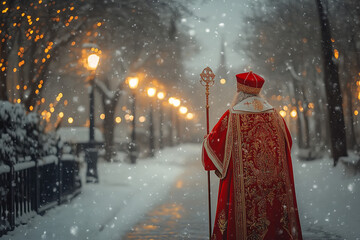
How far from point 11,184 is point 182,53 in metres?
27.5

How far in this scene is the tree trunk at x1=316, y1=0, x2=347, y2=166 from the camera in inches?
627

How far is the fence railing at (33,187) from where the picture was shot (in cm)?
841

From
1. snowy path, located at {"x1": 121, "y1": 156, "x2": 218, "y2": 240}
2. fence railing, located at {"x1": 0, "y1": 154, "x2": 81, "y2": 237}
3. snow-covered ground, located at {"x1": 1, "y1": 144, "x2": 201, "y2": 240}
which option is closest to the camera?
fence railing, located at {"x1": 0, "y1": 154, "x2": 81, "y2": 237}

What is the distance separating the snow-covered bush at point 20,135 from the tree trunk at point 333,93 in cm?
898

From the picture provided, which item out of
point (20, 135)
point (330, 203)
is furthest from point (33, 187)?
point (330, 203)

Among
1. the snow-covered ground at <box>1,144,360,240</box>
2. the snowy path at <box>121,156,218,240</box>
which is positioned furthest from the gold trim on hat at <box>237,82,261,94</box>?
the snow-covered ground at <box>1,144,360,240</box>

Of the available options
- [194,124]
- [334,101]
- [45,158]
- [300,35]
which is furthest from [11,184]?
[194,124]

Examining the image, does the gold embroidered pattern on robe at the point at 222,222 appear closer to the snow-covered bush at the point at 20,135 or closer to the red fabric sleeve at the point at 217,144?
the red fabric sleeve at the point at 217,144

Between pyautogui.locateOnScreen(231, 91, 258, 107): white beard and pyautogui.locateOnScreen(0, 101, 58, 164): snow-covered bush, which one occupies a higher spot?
pyautogui.locateOnScreen(231, 91, 258, 107): white beard

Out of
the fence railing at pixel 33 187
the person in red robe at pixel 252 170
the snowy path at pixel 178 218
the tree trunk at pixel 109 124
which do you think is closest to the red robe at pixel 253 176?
the person in red robe at pixel 252 170

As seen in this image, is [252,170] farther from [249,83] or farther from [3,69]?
[3,69]

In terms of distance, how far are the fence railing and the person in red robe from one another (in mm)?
3589

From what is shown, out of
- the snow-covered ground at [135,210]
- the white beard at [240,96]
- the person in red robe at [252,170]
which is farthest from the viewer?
the snow-covered ground at [135,210]

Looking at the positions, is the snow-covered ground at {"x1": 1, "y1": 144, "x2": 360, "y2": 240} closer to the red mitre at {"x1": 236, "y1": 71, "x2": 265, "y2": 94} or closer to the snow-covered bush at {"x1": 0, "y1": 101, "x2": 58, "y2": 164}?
the snow-covered bush at {"x1": 0, "y1": 101, "x2": 58, "y2": 164}
